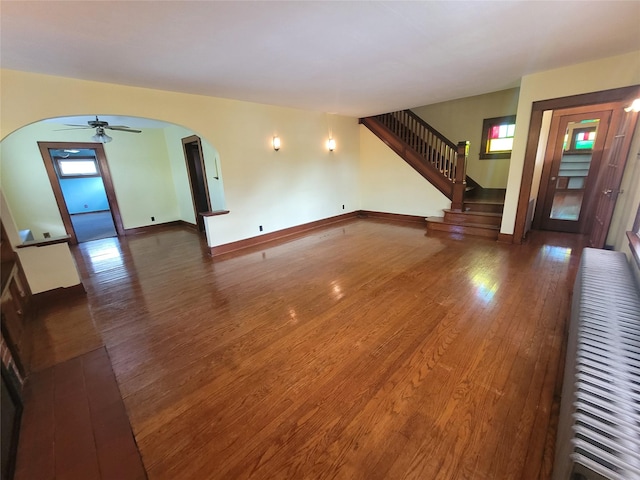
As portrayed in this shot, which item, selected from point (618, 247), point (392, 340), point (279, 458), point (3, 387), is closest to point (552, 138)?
point (618, 247)

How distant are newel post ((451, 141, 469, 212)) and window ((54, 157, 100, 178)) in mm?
12321

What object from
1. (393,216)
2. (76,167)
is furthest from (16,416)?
(76,167)

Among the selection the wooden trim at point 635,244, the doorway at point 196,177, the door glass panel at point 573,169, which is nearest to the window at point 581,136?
the door glass panel at point 573,169

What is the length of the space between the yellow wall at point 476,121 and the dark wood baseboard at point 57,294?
26.3ft

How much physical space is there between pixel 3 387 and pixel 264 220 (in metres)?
4.04

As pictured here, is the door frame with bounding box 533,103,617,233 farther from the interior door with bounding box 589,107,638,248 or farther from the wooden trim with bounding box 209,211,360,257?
the wooden trim with bounding box 209,211,360,257

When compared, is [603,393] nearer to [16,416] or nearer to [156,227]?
[16,416]

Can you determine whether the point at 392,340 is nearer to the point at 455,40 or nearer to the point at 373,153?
the point at 455,40

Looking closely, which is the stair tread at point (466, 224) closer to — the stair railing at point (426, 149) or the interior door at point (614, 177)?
the stair railing at point (426, 149)

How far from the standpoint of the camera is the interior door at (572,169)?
177 inches

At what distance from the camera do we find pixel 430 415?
1.57m

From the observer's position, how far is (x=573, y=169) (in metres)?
4.79

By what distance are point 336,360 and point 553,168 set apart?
564 centimetres

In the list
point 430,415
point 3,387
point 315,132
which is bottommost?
point 430,415
